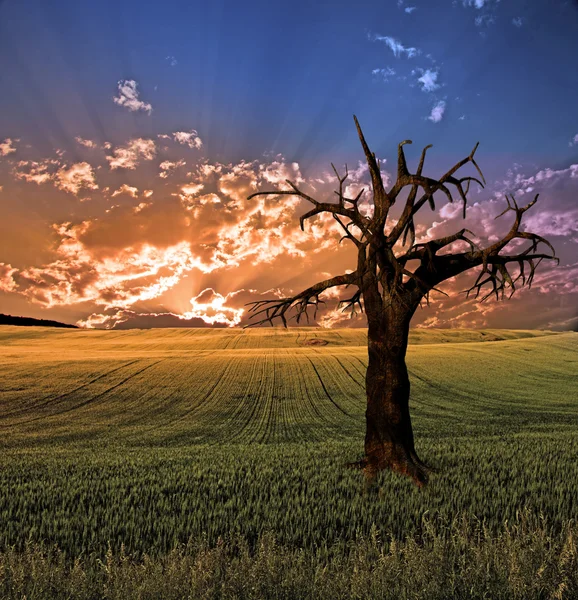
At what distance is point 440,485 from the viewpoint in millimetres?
9055

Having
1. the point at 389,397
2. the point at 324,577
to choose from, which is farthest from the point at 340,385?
the point at 324,577

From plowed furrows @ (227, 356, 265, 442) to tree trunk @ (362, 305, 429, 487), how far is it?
16.7m

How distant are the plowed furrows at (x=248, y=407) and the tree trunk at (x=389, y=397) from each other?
16685 millimetres

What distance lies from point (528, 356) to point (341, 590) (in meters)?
65.6

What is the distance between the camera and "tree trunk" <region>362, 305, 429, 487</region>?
10.1m

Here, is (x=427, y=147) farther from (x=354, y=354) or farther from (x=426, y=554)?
(x=354, y=354)

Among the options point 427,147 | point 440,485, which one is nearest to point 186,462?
point 440,485

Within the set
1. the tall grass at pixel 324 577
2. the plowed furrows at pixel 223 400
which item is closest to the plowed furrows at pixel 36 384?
the plowed furrows at pixel 223 400

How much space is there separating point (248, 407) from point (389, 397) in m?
27.2

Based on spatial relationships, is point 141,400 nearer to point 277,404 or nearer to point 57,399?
point 57,399

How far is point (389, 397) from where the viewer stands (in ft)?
33.6

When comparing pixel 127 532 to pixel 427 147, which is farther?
pixel 427 147

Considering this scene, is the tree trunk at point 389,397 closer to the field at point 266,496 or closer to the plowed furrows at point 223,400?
the field at point 266,496

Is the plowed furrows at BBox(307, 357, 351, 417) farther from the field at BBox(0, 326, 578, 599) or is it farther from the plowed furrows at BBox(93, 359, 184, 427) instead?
the plowed furrows at BBox(93, 359, 184, 427)
